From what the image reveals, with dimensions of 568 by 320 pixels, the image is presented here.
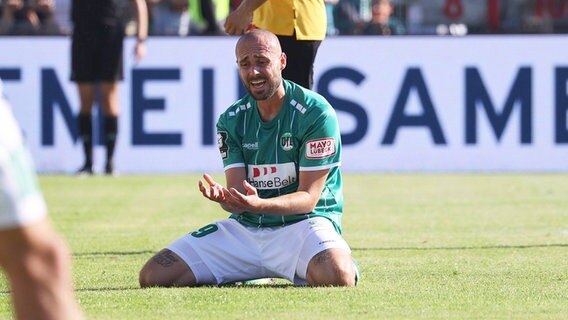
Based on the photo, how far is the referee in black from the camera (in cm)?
1488

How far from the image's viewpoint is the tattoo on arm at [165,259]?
700 cm

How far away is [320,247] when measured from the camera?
6.87m

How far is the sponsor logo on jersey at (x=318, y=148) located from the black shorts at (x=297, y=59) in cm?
179

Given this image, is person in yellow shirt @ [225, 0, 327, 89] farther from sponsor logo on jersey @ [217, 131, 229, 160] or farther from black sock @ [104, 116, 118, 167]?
black sock @ [104, 116, 118, 167]

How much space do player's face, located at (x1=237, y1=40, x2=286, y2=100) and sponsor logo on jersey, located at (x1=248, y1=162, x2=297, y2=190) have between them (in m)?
0.38

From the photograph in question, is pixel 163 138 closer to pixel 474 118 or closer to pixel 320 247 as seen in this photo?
pixel 474 118

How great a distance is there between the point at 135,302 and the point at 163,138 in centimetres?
942

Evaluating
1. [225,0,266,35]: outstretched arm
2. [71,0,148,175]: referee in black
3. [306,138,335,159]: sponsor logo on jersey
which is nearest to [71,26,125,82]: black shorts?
[71,0,148,175]: referee in black

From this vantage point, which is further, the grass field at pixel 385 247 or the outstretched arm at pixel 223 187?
the outstretched arm at pixel 223 187

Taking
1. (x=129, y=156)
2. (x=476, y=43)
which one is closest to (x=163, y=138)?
(x=129, y=156)

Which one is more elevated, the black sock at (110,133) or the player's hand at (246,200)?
the player's hand at (246,200)

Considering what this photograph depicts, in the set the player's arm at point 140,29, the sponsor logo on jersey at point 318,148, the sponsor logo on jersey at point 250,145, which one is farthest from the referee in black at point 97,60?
the sponsor logo on jersey at point 318,148

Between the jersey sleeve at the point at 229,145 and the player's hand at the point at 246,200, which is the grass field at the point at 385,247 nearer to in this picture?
the player's hand at the point at 246,200

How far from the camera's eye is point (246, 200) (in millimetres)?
6480
